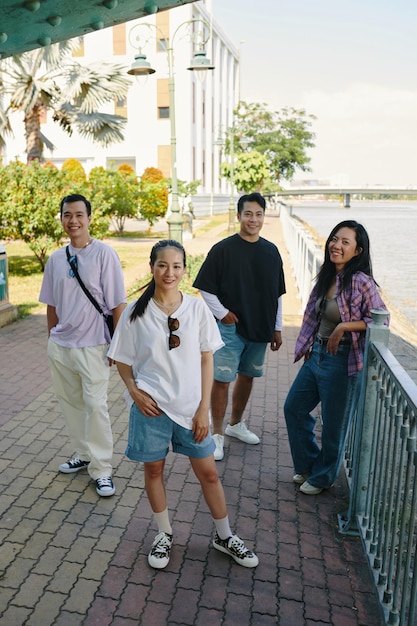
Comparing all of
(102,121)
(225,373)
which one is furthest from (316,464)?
(102,121)

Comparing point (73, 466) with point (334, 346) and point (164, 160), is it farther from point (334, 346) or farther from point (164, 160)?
point (164, 160)

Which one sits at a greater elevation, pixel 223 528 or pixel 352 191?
pixel 223 528

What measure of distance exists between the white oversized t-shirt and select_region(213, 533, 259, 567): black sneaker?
762mm

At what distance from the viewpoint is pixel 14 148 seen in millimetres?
42031

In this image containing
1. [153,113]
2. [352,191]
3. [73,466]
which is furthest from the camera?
[352,191]

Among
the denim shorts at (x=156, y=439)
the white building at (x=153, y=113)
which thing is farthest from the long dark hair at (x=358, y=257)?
the white building at (x=153, y=113)

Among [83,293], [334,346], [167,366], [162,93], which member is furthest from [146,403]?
[162,93]

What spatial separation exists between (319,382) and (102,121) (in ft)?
58.5

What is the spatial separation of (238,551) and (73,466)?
157 cm

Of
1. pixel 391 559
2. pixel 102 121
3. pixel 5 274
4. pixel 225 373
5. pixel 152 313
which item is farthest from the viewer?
pixel 102 121

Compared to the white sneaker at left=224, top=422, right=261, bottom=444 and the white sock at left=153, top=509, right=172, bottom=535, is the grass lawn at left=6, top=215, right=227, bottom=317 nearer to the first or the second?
the white sneaker at left=224, top=422, right=261, bottom=444

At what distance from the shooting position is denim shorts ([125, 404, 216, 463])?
9.70ft

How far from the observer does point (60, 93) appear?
61.5 feet

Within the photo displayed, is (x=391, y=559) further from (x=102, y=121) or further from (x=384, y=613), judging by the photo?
(x=102, y=121)
